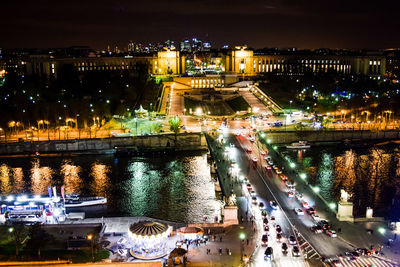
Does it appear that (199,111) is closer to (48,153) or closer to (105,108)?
(105,108)

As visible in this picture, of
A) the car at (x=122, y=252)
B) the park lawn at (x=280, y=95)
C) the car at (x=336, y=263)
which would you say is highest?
the park lawn at (x=280, y=95)

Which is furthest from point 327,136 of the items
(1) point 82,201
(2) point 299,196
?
(1) point 82,201

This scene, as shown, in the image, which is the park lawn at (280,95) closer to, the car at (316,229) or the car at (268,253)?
the car at (316,229)

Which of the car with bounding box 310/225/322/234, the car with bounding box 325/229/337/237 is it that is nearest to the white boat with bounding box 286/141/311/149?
the car with bounding box 310/225/322/234

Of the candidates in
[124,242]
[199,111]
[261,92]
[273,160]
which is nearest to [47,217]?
[124,242]

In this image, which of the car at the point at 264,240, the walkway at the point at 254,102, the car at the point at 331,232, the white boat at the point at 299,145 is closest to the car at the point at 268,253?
the car at the point at 264,240

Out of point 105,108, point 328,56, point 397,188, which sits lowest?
point 397,188

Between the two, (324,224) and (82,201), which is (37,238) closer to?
(82,201)
